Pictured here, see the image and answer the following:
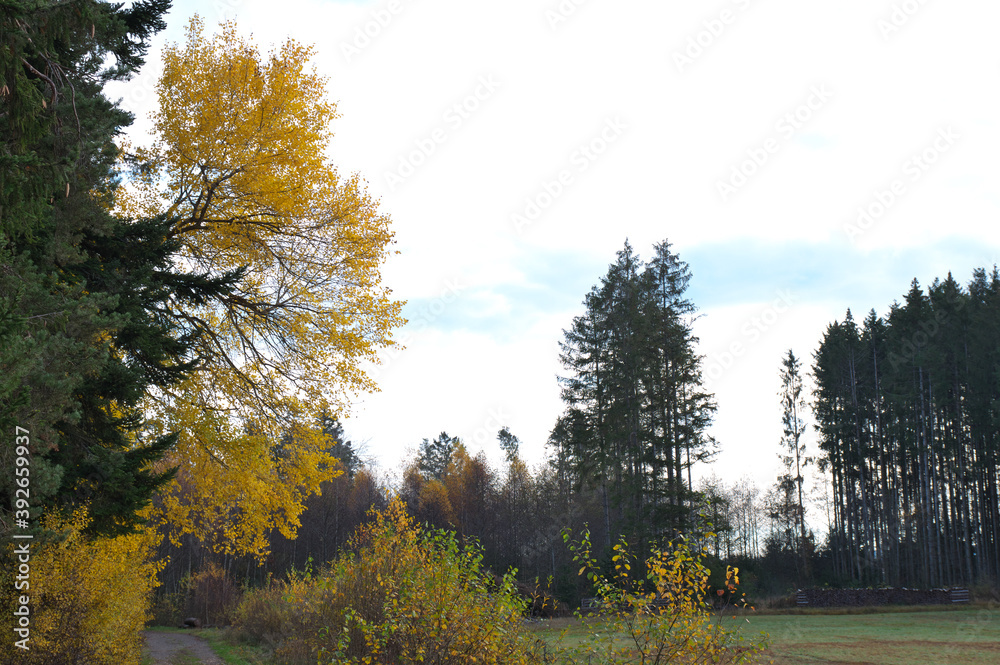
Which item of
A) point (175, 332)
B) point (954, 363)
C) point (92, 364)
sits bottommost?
point (92, 364)

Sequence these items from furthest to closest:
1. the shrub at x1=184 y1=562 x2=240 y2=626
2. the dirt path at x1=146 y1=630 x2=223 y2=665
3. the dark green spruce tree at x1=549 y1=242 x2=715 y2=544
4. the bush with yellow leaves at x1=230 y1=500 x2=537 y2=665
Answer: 1. the shrub at x1=184 y1=562 x2=240 y2=626
2. the dark green spruce tree at x1=549 y1=242 x2=715 y2=544
3. the dirt path at x1=146 y1=630 x2=223 y2=665
4. the bush with yellow leaves at x1=230 y1=500 x2=537 y2=665

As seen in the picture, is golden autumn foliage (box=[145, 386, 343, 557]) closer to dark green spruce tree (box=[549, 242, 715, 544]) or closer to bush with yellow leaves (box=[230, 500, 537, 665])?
bush with yellow leaves (box=[230, 500, 537, 665])

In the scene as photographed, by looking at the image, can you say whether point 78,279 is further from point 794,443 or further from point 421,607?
point 794,443

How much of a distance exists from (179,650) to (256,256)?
13.4 meters

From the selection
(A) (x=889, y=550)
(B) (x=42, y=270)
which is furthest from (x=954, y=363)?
(B) (x=42, y=270)

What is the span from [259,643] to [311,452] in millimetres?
9785

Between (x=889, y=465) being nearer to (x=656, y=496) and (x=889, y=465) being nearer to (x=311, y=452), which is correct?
(x=656, y=496)

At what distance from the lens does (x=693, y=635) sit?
4.64 metres

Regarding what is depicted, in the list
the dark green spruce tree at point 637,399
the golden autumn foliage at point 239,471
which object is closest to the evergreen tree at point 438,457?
the dark green spruce tree at point 637,399

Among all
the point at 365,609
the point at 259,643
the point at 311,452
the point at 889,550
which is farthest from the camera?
the point at 889,550

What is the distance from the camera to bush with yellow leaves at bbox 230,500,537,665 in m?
5.50

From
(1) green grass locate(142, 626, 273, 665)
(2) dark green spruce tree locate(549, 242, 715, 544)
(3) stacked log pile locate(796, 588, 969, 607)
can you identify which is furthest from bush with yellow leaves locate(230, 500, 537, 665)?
(3) stacked log pile locate(796, 588, 969, 607)

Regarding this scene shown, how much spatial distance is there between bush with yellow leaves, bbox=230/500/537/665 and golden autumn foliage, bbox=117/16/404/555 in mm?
3435

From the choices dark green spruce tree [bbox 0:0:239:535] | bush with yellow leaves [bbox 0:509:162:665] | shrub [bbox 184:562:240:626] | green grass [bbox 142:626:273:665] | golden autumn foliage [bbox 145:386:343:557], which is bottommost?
shrub [bbox 184:562:240:626]
